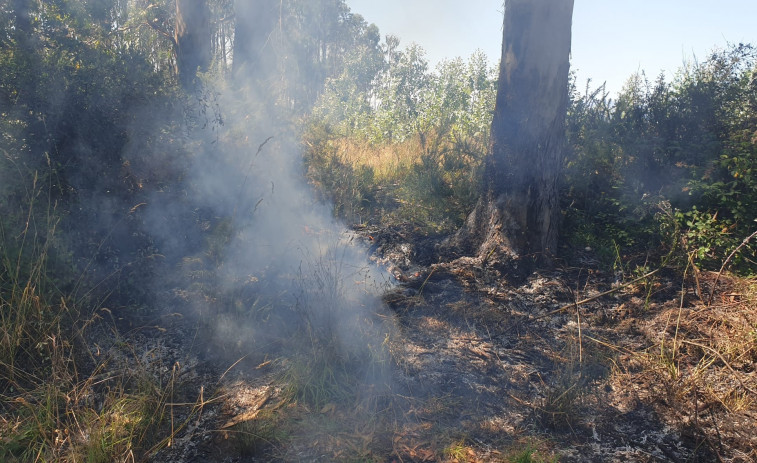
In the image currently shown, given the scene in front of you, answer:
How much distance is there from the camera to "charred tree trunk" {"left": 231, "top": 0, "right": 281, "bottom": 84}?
7.44 meters

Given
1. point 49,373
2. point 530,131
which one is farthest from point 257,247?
point 530,131

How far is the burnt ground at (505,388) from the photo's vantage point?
93.4 inches

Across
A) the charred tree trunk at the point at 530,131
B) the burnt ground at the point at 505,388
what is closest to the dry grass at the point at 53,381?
the burnt ground at the point at 505,388

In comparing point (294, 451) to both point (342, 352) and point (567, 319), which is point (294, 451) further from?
point (567, 319)

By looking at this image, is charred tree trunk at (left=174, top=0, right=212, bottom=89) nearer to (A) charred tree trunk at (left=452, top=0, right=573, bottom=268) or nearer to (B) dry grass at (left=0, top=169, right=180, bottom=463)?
(B) dry grass at (left=0, top=169, right=180, bottom=463)

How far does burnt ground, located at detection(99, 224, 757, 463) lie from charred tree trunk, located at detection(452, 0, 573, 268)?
2.39ft

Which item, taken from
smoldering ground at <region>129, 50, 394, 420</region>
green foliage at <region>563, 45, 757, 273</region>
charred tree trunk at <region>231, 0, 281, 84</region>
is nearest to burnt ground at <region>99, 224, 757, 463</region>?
smoldering ground at <region>129, 50, 394, 420</region>

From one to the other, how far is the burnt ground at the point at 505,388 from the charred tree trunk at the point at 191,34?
4.96 m

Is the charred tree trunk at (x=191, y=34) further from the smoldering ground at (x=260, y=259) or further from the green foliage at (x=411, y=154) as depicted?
the green foliage at (x=411, y=154)

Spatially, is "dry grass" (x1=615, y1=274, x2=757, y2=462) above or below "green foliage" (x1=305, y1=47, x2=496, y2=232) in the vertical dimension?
below

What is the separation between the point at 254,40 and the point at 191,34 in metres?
1.38

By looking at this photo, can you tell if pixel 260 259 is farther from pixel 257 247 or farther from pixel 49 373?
pixel 49 373

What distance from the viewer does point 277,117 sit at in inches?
268

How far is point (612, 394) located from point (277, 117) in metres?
5.62
